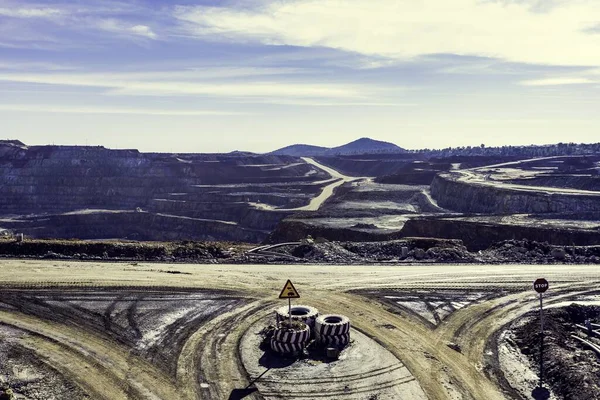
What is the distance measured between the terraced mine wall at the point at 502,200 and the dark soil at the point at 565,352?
142 ft

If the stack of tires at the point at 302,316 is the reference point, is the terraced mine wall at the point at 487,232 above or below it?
above

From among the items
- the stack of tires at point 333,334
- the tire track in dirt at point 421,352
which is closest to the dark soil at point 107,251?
the tire track in dirt at point 421,352

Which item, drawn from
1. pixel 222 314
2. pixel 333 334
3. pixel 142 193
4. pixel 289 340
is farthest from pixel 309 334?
pixel 142 193

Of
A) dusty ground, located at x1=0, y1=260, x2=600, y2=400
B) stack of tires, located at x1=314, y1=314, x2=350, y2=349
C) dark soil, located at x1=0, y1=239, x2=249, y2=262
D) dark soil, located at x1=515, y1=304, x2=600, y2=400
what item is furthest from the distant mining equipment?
dark soil, located at x1=0, y1=239, x2=249, y2=262

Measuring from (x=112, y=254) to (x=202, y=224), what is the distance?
198ft

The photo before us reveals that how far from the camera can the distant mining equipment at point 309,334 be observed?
2008 cm

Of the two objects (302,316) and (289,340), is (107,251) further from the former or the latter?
(289,340)

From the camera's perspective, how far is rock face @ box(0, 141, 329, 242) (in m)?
102

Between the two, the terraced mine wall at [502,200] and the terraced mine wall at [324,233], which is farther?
the terraced mine wall at [502,200]

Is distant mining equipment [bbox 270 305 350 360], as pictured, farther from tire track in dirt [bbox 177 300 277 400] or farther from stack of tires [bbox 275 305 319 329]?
tire track in dirt [bbox 177 300 277 400]

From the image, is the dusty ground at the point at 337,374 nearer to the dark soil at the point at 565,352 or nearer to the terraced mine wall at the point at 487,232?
the dark soil at the point at 565,352

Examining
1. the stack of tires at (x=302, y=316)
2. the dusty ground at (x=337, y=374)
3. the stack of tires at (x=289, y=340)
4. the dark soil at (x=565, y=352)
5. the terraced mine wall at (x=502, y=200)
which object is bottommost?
the dusty ground at (x=337, y=374)

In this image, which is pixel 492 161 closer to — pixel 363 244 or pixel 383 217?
pixel 383 217

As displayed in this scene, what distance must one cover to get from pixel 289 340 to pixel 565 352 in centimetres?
1029
